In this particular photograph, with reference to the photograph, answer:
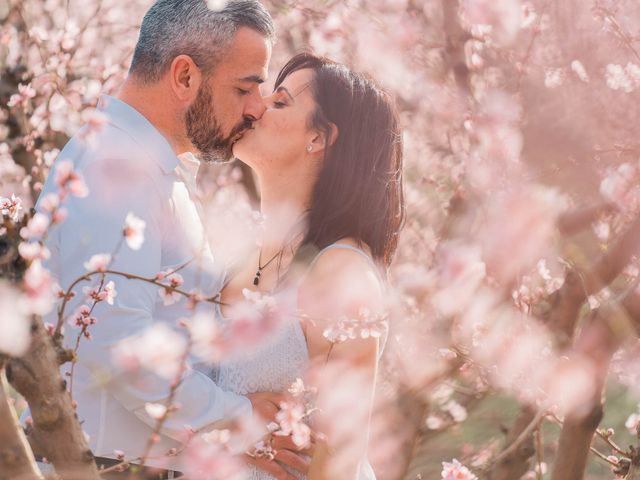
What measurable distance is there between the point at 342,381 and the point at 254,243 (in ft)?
2.83

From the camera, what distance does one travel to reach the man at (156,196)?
7.78 feet

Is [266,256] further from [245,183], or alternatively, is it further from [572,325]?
[245,183]

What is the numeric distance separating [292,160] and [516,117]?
3.20m

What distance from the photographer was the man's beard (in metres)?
3.04

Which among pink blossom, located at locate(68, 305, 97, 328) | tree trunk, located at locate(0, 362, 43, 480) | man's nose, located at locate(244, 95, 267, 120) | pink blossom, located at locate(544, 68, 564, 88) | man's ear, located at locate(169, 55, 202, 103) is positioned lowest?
pink blossom, located at locate(544, 68, 564, 88)

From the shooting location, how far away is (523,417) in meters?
4.33

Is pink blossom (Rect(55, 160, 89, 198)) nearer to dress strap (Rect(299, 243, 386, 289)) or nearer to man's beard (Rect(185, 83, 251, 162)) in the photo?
dress strap (Rect(299, 243, 386, 289))

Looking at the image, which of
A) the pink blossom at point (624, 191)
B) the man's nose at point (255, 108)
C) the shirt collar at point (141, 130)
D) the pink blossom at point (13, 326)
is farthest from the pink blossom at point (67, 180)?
the pink blossom at point (624, 191)

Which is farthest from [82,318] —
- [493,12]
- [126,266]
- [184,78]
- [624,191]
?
[493,12]

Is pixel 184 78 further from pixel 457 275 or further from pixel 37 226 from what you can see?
pixel 457 275

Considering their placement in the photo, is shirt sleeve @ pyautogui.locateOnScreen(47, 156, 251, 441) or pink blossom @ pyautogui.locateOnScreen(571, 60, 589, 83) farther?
pink blossom @ pyautogui.locateOnScreen(571, 60, 589, 83)

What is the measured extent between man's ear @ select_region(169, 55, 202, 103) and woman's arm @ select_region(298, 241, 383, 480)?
0.92 meters

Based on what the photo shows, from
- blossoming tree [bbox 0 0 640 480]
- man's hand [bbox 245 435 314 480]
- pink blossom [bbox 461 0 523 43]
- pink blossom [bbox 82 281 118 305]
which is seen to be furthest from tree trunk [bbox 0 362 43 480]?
pink blossom [bbox 461 0 523 43]

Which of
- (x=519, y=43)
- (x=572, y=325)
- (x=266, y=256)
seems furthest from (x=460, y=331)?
(x=519, y=43)
